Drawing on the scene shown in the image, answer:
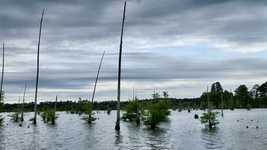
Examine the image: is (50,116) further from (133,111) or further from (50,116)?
(133,111)

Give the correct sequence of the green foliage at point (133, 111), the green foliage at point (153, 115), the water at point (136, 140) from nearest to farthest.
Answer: the water at point (136, 140) → the green foliage at point (153, 115) → the green foliage at point (133, 111)

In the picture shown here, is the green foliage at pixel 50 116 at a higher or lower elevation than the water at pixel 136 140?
higher

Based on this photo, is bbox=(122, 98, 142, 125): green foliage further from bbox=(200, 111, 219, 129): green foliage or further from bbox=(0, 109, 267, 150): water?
bbox=(0, 109, 267, 150): water

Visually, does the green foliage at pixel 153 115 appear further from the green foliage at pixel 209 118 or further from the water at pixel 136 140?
the green foliage at pixel 209 118

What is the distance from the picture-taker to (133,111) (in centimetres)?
10275

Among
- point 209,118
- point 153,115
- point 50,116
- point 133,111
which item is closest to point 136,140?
point 153,115

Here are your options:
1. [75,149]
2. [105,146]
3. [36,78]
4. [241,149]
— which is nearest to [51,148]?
[75,149]

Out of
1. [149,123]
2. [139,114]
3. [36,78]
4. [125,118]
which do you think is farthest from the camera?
[125,118]

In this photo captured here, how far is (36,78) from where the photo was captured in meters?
83.2

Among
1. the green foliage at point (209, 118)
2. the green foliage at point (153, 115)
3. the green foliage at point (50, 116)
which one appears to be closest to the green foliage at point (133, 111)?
the green foliage at point (50, 116)

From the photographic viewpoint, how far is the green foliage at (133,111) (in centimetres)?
9825

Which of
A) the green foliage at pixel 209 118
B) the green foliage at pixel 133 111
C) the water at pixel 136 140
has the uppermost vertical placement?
the green foliage at pixel 133 111

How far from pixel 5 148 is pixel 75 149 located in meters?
6.76

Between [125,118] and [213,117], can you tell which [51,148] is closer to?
[213,117]
